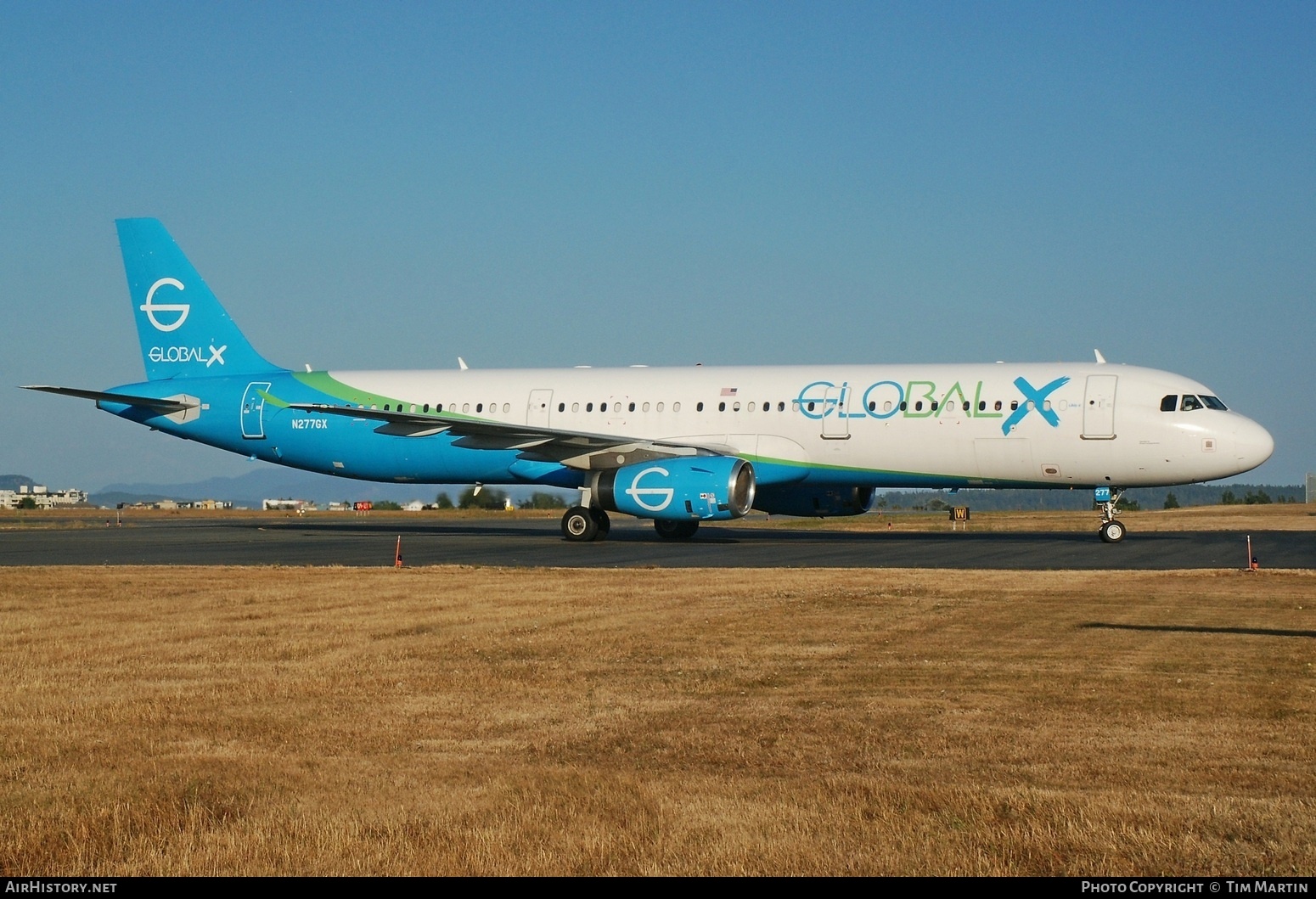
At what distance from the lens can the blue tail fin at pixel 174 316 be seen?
36.9 metres

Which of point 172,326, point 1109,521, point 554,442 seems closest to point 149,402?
point 172,326

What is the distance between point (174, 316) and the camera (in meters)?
37.0

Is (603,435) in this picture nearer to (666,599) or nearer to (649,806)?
(666,599)

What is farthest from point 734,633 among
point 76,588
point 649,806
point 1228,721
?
point 76,588

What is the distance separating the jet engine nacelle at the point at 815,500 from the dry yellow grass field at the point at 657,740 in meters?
17.4

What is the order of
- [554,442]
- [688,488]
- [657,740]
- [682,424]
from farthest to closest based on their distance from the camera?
1. [682,424]
2. [554,442]
3. [688,488]
4. [657,740]

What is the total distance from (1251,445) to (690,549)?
12234 mm

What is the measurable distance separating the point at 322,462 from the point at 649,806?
101 feet

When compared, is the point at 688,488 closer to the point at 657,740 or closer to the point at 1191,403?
the point at 1191,403

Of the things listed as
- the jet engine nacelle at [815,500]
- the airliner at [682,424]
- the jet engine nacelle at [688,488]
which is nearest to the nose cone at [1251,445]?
the airliner at [682,424]

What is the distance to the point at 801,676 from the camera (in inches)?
396

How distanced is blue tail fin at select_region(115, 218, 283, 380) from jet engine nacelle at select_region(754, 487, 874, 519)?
14.6 meters

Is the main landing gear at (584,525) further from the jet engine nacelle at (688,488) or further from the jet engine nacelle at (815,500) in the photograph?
the jet engine nacelle at (815,500)

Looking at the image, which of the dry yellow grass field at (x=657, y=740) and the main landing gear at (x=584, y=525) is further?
the main landing gear at (x=584, y=525)
